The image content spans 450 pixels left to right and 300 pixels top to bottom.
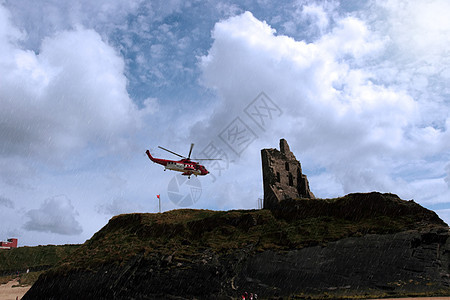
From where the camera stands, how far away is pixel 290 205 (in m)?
38.7

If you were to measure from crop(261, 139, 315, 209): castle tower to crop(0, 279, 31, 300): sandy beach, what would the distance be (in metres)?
33.5

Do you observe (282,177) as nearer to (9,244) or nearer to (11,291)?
(11,291)

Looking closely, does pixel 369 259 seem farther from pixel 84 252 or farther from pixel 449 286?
pixel 84 252

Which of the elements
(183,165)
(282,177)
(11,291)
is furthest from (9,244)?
(282,177)

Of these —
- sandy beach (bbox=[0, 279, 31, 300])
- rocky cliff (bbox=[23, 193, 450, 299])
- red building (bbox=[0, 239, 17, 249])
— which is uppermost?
red building (bbox=[0, 239, 17, 249])

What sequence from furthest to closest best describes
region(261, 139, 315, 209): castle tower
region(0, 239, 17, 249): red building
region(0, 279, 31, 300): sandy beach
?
region(0, 239, 17, 249): red building, region(0, 279, 31, 300): sandy beach, region(261, 139, 315, 209): castle tower

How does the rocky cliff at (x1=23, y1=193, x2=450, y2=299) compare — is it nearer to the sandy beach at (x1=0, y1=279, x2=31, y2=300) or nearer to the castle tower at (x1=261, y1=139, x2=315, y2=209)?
the castle tower at (x1=261, y1=139, x2=315, y2=209)

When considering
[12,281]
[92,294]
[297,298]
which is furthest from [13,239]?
[297,298]

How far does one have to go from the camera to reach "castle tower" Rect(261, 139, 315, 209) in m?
41.5

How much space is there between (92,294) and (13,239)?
71318mm

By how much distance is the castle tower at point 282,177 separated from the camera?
136 ft

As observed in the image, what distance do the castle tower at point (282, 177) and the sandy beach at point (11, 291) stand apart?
3352 cm

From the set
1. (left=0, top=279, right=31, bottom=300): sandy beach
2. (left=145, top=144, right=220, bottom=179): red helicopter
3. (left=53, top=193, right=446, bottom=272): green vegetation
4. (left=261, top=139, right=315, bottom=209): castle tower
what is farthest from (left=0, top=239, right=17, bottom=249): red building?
(left=261, top=139, right=315, bottom=209): castle tower

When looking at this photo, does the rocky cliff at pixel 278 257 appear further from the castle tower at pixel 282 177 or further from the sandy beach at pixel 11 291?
the sandy beach at pixel 11 291
